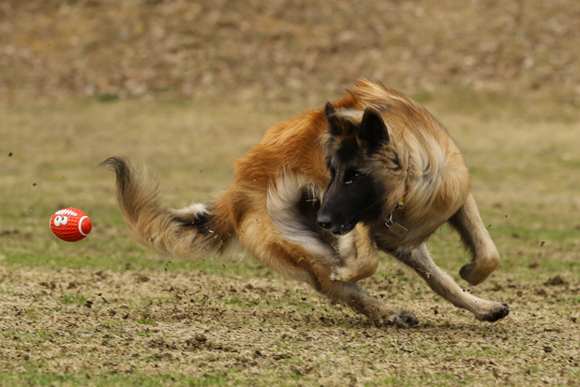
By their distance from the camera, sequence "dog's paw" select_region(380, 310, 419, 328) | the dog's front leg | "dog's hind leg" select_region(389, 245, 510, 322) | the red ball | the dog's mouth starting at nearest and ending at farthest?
1. the dog's mouth
2. the dog's front leg
3. "dog's paw" select_region(380, 310, 419, 328)
4. "dog's hind leg" select_region(389, 245, 510, 322)
5. the red ball

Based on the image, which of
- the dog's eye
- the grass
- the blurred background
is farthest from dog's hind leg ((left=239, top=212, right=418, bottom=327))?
the blurred background

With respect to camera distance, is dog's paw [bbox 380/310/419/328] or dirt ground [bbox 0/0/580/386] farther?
dog's paw [bbox 380/310/419/328]

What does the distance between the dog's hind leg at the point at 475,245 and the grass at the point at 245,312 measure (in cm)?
38

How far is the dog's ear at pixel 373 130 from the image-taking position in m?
4.80

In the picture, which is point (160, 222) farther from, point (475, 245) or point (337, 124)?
point (475, 245)

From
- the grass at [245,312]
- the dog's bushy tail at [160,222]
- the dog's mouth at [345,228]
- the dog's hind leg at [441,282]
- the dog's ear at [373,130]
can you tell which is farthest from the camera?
the dog's bushy tail at [160,222]

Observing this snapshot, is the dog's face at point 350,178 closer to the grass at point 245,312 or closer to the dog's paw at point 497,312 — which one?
the grass at point 245,312

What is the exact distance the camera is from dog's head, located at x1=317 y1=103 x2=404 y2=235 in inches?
195

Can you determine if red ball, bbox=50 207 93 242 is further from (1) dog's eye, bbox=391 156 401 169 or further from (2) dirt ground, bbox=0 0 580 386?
(1) dog's eye, bbox=391 156 401 169

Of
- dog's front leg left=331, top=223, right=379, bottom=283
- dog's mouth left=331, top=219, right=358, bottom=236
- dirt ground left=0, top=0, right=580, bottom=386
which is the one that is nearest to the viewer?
dirt ground left=0, top=0, right=580, bottom=386

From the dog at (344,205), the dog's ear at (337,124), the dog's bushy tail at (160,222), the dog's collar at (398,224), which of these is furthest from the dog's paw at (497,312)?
the dog's bushy tail at (160,222)

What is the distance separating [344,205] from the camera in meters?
5.02

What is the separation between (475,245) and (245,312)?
5.74 ft

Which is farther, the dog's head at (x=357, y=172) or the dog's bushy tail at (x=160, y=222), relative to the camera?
the dog's bushy tail at (x=160, y=222)
